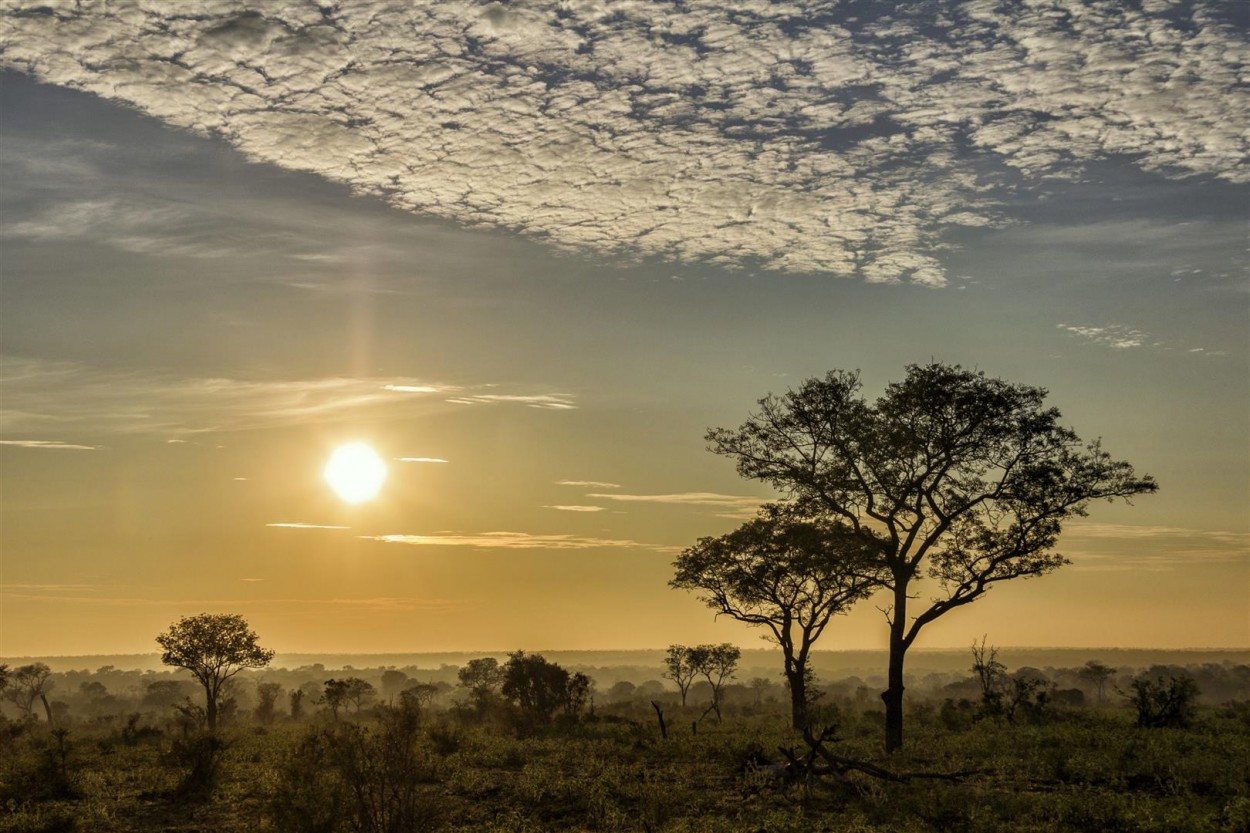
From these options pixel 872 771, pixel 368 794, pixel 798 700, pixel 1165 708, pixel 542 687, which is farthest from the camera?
pixel 542 687

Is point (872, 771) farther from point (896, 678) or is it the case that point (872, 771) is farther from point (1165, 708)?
point (1165, 708)

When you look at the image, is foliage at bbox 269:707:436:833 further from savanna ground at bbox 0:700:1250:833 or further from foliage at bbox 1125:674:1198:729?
foliage at bbox 1125:674:1198:729

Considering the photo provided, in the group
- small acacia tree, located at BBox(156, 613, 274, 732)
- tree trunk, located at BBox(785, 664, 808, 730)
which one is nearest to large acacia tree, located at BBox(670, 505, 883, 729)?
tree trunk, located at BBox(785, 664, 808, 730)

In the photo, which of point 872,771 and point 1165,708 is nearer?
point 872,771

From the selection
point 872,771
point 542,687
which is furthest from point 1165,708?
point 542,687

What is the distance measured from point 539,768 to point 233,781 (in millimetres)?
10803

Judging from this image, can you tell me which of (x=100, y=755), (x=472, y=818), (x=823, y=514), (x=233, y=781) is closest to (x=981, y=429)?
(x=823, y=514)

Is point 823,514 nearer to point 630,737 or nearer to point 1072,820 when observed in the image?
point 630,737

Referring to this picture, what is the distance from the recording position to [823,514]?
3956 cm

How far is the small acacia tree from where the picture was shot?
69.9 metres

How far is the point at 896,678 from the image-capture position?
36.9 m

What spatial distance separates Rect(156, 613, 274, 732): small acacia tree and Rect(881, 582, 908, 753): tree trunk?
160 feet

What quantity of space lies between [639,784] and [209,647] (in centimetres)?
5210

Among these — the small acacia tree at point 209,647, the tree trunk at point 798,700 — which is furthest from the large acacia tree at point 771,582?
the small acacia tree at point 209,647
